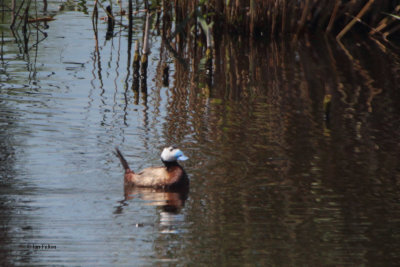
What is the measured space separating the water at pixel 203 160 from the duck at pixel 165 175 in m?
0.10

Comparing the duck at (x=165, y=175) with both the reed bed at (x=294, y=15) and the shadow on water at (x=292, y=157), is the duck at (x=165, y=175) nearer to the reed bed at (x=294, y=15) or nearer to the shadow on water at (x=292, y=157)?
the shadow on water at (x=292, y=157)

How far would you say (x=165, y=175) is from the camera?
23.8ft

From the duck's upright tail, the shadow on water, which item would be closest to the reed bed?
the shadow on water

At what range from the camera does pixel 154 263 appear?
5.32 metres

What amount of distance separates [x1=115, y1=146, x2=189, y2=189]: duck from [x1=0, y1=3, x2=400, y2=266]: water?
→ 10cm

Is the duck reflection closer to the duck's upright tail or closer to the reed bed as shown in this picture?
the duck's upright tail

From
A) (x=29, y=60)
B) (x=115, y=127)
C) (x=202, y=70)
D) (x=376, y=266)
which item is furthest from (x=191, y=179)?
(x=29, y=60)

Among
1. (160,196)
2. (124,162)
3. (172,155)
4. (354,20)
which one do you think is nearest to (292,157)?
(172,155)

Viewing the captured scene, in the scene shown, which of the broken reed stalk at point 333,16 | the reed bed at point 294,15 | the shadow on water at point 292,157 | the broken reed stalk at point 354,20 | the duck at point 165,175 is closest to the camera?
the shadow on water at point 292,157

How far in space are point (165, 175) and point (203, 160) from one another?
663mm

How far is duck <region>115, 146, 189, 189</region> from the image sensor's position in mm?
7141

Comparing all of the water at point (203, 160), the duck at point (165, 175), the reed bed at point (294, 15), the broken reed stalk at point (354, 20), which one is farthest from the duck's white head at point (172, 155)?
the broken reed stalk at point (354, 20)

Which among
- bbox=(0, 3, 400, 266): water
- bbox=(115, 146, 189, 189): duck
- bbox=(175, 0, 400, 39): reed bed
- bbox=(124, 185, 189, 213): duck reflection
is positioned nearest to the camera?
bbox=(0, 3, 400, 266): water

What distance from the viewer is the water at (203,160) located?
573 cm
